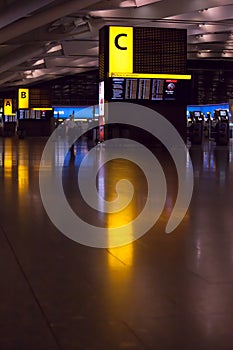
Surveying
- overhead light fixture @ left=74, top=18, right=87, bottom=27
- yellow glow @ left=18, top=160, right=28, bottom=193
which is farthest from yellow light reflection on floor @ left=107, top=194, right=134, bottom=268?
overhead light fixture @ left=74, top=18, right=87, bottom=27

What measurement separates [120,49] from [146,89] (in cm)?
195

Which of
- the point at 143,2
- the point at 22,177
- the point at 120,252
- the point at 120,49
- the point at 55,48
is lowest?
the point at 22,177

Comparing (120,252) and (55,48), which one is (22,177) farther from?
(55,48)

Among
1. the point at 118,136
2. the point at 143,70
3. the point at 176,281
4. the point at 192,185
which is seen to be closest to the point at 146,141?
the point at 143,70

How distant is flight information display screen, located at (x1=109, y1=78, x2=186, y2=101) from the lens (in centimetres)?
2522

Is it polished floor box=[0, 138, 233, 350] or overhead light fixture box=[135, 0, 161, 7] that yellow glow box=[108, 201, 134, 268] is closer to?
polished floor box=[0, 138, 233, 350]

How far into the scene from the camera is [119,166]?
15.6 metres

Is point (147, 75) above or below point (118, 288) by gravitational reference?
above

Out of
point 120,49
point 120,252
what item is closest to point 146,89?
point 120,49

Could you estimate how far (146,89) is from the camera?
2555cm

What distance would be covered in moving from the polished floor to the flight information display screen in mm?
17937

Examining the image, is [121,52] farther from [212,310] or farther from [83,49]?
[212,310]

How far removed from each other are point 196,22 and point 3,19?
12320 millimetres

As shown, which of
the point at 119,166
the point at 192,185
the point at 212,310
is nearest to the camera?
the point at 212,310
